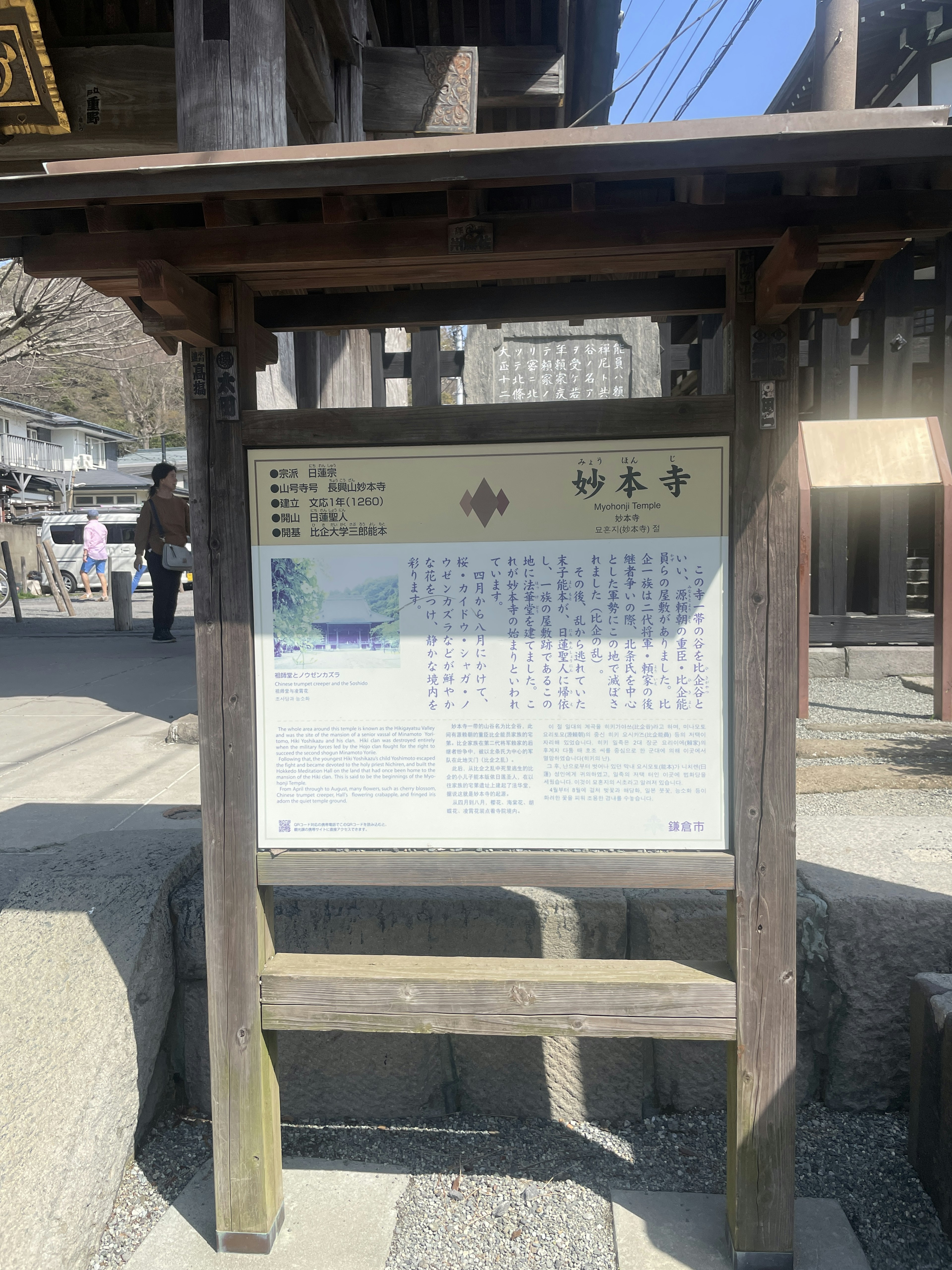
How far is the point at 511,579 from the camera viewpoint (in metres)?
2.18

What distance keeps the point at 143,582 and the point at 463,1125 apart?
986 inches

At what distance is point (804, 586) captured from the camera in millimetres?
6195

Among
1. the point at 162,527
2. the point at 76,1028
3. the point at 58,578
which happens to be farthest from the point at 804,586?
the point at 58,578

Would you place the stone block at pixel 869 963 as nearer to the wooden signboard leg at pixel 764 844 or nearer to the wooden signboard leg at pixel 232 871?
the wooden signboard leg at pixel 764 844

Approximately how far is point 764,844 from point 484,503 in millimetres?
1060

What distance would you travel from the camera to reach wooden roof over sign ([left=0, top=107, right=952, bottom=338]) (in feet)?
5.40

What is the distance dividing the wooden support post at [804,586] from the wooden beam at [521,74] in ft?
10.2

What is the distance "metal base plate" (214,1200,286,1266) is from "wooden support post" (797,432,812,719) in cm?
464

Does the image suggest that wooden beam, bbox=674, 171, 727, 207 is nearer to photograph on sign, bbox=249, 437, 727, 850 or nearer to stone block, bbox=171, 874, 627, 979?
photograph on sign, bbox=249, 437, 727, 850

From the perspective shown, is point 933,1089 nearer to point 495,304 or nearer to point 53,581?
point 495,304

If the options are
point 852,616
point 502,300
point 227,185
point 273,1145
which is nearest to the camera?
point 227,185

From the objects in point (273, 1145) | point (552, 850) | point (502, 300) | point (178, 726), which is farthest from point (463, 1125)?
point (178, 726)

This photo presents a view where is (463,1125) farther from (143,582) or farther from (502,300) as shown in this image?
(143,582)

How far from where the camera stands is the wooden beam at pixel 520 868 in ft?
7.13
